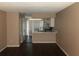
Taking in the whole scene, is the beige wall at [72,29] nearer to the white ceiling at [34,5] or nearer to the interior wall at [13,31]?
the white ceiling at [34,5]

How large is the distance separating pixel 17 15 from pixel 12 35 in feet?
4.24

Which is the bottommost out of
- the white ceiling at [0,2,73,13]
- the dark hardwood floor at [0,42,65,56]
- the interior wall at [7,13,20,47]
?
the dark hardwood floor at [0,42,65,56]

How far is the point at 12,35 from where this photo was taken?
8047mm

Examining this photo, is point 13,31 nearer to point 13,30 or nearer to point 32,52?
point 13,30

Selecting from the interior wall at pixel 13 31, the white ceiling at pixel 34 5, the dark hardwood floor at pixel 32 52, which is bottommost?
the dark hardwood floor at pixel 32 52

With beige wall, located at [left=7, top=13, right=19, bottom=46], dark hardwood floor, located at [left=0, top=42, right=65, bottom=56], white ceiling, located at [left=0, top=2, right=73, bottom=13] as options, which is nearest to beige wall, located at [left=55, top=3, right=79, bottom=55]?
white ceiling, located at [left=0, top=2, right=73, bottom=13]

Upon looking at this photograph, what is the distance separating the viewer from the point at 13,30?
8.03m

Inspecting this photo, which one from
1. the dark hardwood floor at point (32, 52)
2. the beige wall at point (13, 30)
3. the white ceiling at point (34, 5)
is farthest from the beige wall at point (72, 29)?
the beige wall at point (13, 30)

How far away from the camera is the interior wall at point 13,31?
7.95 m

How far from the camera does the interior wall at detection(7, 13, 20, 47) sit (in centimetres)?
795

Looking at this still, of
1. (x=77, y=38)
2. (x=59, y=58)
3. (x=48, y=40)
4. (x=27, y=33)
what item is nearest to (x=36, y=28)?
(x=27, y=33)

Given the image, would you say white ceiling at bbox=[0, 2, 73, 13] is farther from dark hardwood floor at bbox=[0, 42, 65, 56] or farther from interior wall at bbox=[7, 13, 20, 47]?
dark hardwood floor at bbox=[0, 42, 65, 56]

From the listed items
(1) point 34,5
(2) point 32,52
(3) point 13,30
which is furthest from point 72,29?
(3) point 13,30

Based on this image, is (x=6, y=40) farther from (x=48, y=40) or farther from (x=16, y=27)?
(x=48, y=40)
